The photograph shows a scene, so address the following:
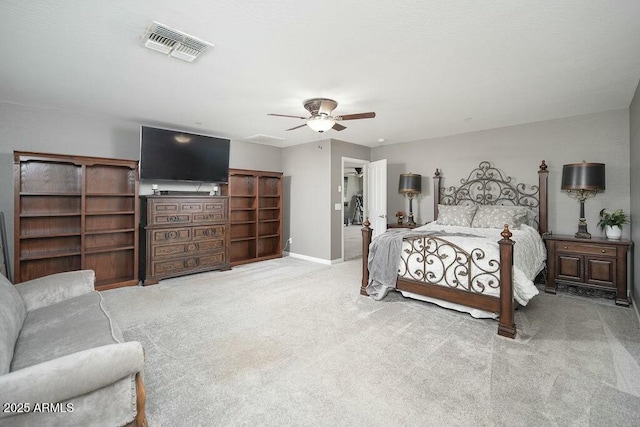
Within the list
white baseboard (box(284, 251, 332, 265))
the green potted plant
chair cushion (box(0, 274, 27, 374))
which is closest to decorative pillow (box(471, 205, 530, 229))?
the green potted plant

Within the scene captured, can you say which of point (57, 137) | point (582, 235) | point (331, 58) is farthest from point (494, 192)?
point (57, 137)

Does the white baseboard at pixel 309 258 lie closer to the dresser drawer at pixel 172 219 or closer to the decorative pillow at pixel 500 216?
the dresser drawer at pixel 172 219

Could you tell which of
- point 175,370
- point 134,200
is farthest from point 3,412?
point 134,200

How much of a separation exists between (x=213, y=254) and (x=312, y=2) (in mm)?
4380

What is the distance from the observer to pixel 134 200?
4.53 meters

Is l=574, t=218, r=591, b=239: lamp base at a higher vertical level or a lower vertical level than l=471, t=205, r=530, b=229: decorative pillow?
lower

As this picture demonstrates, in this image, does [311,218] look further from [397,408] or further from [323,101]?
[397,408]

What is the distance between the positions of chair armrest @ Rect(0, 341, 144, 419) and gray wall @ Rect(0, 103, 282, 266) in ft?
12.5

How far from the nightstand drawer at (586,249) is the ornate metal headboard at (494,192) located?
1.86ft

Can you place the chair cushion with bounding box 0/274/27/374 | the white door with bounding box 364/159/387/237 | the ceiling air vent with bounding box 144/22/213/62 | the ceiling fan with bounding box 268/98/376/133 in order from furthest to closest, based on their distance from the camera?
the white door with bounding box 364/159/387/237 → the ceiling fan with bounding box 268/98/376/133 → the ceiling air vent with bounding box 144/22/213/62 → the chair cushion with bounding box 0/274/27/374

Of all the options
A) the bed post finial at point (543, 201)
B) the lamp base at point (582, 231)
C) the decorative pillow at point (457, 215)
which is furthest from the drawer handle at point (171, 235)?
the lamp base at point (582, 231)

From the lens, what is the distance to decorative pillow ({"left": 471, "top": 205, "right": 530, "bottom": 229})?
4.31 meters

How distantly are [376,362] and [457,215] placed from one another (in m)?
3.33

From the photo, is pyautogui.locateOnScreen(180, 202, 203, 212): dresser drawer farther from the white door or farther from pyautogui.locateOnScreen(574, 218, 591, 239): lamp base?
pyautogui.locateOnScreen(574, 218, 591, 239): lamp base
